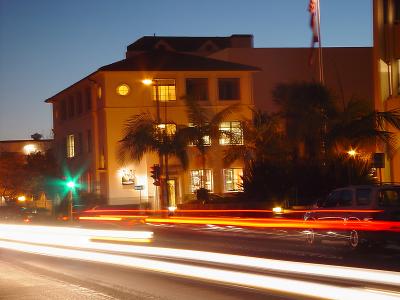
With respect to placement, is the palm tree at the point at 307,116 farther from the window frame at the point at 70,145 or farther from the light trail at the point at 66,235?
the window frame at the point at 70,145

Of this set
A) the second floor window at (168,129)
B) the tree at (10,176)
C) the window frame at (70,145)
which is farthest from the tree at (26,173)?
the second floor window at (168,129)

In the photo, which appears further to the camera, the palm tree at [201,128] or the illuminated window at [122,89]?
the illuminated window at [122,89]

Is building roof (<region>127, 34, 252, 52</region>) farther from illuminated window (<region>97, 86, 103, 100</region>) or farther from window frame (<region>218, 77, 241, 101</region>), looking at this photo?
window frame (<region>218, 77, 241, 101</region>)

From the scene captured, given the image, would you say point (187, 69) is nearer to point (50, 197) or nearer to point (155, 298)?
point (50, 197)

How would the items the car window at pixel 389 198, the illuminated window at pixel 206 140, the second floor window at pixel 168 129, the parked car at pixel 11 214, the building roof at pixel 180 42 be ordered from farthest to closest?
the building roof at pixel 180 42, the parked car at pixel 11 214, the illuminated window at pixel 206 140, the second floor window at pixel 168 129, the car window at pixel 389 198

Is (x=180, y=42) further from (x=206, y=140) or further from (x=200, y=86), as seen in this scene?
(x=206, y=140)

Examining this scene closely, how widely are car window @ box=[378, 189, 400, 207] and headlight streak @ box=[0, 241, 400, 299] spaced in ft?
23.2

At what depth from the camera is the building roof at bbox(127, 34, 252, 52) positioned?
3438 inches

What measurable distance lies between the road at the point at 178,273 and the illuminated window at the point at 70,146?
41.9m

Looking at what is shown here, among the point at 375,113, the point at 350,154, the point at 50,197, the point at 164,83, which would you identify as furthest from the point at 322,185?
the point at 50,197

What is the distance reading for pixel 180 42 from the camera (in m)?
92.6

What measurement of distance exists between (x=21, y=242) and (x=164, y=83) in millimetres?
31699

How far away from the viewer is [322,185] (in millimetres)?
38031

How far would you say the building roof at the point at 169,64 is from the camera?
5688cm
